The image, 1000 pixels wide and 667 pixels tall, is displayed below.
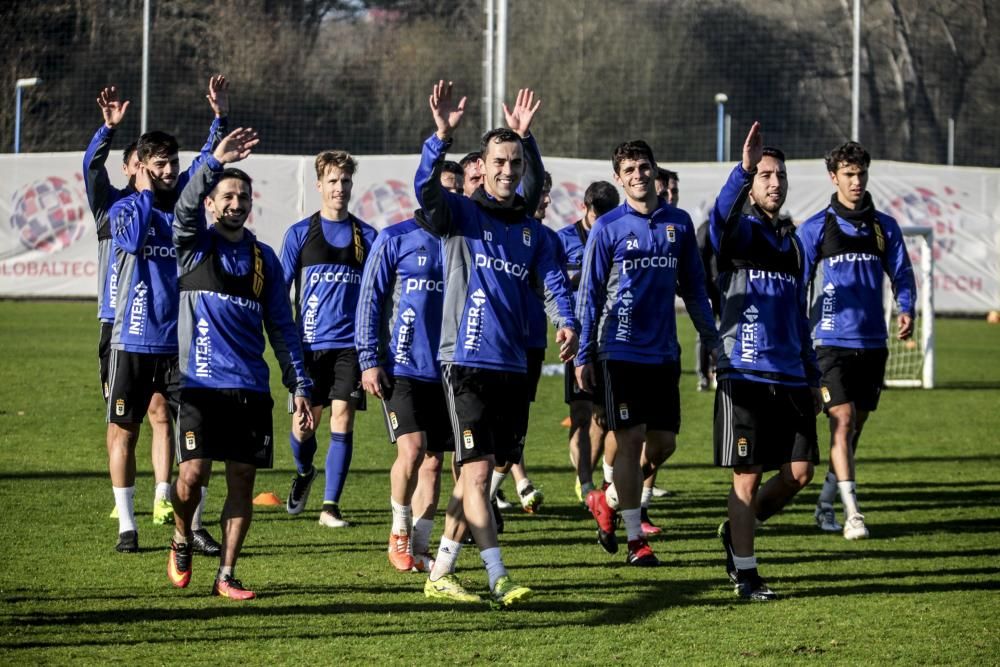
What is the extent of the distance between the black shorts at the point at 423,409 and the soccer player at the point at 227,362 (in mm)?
785

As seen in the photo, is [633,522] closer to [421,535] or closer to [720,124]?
[421,535]

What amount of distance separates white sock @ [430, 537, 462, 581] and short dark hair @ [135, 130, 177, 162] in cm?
270

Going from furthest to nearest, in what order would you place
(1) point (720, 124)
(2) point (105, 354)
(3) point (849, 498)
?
1. (1) point (720, 124)
2. (3) point (849, 498)
3. (2) point (105, 354)

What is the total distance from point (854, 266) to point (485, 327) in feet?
11.2

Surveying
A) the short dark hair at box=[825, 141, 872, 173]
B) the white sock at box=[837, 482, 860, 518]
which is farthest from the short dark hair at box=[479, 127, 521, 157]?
the white sock at box=[837, 482, 860, 518]

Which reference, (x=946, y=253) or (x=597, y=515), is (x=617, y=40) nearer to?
(x=946, y=253)

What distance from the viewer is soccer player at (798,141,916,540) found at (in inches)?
360

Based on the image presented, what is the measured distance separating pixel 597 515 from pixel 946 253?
22.6m

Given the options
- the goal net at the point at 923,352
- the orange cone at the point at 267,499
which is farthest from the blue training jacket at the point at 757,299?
the goal net at the point at 923,352

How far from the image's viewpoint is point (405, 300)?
766cm

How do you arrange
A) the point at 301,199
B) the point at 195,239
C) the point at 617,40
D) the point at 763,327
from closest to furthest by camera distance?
the point at 195,239
the point at 763,327
the point at 301,199
the point at 617,40

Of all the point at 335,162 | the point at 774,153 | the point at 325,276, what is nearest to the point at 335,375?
the point at 325,276

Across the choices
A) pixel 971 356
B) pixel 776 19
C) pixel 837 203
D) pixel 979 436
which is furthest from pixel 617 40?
pixel 837 203

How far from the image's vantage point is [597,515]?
8.17 meters
